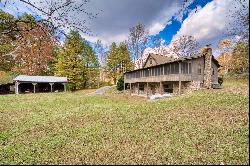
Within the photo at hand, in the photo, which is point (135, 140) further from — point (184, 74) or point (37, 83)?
point (37, 83)

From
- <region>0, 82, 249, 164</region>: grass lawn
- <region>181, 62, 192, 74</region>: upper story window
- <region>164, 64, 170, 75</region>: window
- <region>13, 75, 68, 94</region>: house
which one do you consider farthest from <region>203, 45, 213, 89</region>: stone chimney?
<region>13, 75, 68, 94</region>: house

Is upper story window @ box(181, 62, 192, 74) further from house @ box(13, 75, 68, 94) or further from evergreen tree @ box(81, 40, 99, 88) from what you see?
evergreen tree @ box(81, 40, 99, 88)

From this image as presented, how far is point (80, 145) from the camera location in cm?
977

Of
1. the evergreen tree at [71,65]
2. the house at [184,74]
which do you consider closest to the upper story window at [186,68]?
the house at [184,74]

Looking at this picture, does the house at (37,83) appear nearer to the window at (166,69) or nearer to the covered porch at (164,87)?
the covered porch at (164,87)

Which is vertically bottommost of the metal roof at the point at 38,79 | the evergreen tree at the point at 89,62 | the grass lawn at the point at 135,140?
the grass lawn at the point at 135,140

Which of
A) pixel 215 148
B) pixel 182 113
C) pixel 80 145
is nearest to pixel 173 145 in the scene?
pixel 215 148

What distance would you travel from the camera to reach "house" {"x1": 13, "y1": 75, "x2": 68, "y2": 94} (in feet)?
167

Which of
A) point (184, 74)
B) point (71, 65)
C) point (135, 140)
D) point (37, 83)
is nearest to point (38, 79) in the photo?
point (37, 83)

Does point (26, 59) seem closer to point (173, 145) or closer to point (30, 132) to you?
point (30, 132)

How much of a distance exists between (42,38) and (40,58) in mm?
56685

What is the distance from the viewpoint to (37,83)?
5512cm

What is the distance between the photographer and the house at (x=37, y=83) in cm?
5075

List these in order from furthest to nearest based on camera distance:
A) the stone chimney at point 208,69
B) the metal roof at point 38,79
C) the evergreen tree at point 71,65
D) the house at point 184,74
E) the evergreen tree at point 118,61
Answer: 1. the evergreen tree at point 118,61
2. the evergreen tree at point 71,65
3. the metal roof at point 38,79
4. the stone chimney at point 208,69
5. the house at point 184,74
